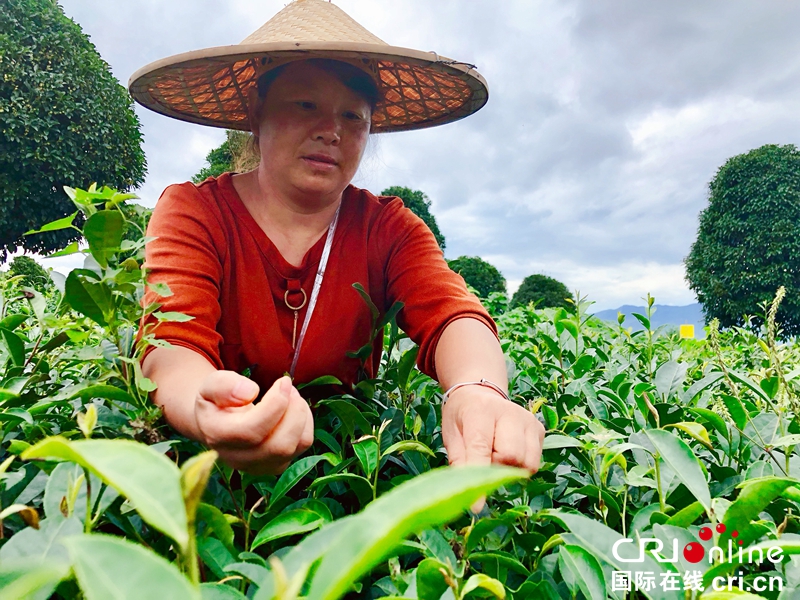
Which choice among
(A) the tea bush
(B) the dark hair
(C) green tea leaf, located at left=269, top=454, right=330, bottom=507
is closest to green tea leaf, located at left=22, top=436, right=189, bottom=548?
(A) the tea bush

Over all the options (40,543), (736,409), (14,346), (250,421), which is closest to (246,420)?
(250,421)

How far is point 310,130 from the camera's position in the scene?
133 centimetres

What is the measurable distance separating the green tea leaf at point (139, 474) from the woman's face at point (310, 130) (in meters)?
1.11

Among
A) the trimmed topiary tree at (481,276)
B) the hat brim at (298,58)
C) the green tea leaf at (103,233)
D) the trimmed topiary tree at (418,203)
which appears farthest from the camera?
the trimmed topiary tree at (418,203)

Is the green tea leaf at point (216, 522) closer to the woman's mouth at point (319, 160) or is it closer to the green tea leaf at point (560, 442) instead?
the green tea leaf at point (560, 442)

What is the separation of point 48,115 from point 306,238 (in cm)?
938

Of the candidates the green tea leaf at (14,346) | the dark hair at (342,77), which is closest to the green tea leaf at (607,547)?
the green tea leaf at (14,346)

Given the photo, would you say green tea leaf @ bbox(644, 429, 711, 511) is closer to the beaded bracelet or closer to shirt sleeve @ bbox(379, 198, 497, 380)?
the beaded bracelet

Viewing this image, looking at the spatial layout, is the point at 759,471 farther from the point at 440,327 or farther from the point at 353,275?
the point at 353,275

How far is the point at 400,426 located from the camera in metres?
0.91

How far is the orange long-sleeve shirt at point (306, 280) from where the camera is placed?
1.21 m

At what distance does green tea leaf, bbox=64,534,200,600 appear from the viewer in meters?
0.26

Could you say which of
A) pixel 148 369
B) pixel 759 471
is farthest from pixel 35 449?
pixel 759 471

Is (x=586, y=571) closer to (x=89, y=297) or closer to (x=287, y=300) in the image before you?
(x=89, y=297)
